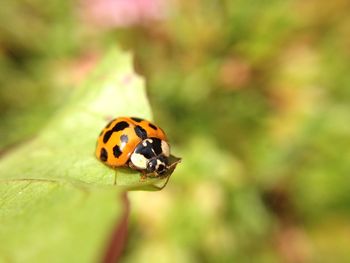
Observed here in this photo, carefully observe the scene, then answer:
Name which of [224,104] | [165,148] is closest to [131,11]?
[224,104]

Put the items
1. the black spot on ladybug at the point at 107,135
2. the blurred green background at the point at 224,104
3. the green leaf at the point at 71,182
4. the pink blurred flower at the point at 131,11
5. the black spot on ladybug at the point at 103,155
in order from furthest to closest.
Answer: the pink blurred flower at the point at 131,11 < the blurred green background at the point at 224,104 < the black spot on ladybug at the point at 107,135 < the black spot on ladybug at the point at 103,155 < the green leaf at the point at 71,182

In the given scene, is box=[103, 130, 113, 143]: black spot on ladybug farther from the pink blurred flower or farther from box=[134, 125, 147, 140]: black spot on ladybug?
the pink blurred flower

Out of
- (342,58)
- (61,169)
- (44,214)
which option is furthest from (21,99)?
(44,214)

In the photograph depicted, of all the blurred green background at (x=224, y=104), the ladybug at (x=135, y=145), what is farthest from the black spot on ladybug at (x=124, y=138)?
the blurred green background at (x=224, y=104)

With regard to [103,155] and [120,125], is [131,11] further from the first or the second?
[103,155]

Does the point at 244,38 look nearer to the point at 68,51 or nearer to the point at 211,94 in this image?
the point at 211,94

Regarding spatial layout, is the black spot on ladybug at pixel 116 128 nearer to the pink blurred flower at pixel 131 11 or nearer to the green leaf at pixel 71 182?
the green leaf at pixel 71 182

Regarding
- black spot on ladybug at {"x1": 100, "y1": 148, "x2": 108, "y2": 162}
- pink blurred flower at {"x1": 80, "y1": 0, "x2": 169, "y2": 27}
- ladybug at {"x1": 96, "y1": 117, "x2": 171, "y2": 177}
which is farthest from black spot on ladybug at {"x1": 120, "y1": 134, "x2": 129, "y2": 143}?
pink blurred flower at {"x1": 80, "y1": 0, "x2": 169, "y2": 27}

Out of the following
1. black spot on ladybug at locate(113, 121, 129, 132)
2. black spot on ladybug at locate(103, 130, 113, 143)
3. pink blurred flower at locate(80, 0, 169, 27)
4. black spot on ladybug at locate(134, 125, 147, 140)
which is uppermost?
black spot on ladybug at locate(113, 121, 129, 132)

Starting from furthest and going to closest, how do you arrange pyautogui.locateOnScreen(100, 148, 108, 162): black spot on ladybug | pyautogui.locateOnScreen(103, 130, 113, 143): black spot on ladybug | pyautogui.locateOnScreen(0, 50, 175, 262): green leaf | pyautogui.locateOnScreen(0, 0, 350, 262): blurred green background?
pyautogui.locateOnScreen(0, 0, 350, 262): blurred green background → pyautogui.locateOnScreen(103, 130, 113, 143): black spot on ladybug → pyautogui.locateOnScreen(100, 148, 108, 162): black spot on ladybug → pyautogui.locateOnScreen(0, 50, 175, 262): green leaf
